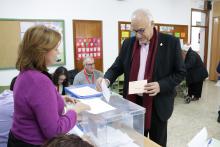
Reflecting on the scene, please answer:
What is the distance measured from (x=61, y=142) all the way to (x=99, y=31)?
455 cm

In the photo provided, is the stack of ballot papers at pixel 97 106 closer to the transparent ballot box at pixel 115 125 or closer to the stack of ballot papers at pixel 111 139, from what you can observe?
the transparent ballot box at pixel 115 125

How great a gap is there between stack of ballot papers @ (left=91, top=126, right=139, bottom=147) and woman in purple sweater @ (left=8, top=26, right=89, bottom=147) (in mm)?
254

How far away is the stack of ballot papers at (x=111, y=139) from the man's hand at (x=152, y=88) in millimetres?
397

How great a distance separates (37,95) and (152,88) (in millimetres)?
882

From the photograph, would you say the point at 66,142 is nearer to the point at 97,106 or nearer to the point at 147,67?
the point at 97,106

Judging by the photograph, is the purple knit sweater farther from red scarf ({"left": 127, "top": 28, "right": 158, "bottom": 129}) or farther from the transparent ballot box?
red scarf ({"left": 127, "top": 28, "right": 158, "bottom": 129})

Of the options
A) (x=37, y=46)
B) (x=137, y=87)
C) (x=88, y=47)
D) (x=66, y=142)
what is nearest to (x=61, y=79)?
(x=88, y=47)

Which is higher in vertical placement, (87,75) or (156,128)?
(87,75)

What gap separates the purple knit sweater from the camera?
3.31ft

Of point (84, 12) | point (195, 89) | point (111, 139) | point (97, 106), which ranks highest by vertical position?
point (84, 12)

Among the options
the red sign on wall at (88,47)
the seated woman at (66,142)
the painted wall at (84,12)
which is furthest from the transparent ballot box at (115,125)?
the red sign on wall at (88,47)

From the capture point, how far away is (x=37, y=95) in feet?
3.30

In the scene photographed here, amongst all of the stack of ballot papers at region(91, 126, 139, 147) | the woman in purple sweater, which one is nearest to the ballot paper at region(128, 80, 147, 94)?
the stack of ballot papers at region(91, 126, 139, 147)

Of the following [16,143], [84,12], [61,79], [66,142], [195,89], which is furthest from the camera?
[195,89]
